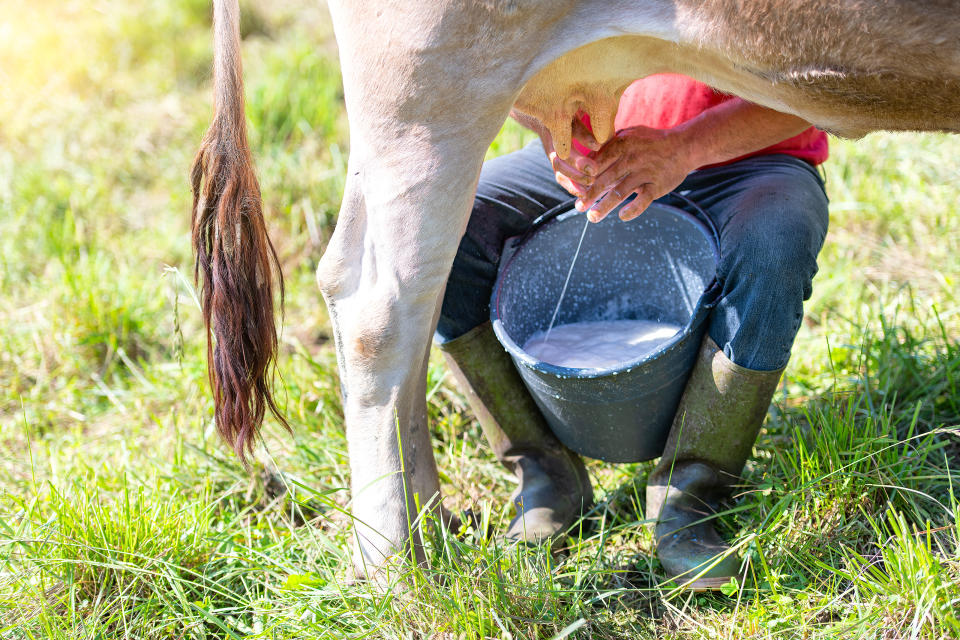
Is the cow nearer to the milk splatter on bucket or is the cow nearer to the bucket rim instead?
the bucket rim

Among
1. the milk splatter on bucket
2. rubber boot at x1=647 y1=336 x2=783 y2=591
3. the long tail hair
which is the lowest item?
rubber boot at x1=647 y1=336 x2=783 y2=591

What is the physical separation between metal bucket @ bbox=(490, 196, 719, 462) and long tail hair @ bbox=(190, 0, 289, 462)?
21.3 inches

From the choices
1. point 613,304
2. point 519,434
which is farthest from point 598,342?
point 519,434

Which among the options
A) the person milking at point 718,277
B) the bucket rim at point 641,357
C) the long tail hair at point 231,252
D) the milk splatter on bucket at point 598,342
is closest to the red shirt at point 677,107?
the person milking at point 718,277

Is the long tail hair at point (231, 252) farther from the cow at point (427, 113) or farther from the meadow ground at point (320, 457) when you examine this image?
the meadow ground at point (320, 457)

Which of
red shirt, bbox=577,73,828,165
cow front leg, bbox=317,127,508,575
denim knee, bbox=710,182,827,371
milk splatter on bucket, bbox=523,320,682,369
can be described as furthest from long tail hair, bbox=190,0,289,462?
denim knee, bbox=710,182,827,371

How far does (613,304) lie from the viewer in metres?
2.35

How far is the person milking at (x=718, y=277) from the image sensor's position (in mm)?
1815

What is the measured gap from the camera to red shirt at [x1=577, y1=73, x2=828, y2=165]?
2029mm

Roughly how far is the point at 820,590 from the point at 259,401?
1256mm

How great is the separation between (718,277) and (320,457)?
117cm

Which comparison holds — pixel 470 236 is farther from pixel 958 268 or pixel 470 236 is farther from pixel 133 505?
pixel 958 268

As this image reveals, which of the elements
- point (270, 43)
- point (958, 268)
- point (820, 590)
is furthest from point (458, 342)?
point (270, 43)

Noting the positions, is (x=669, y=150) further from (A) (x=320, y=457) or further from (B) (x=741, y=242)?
(A) (x=320, y=457)
